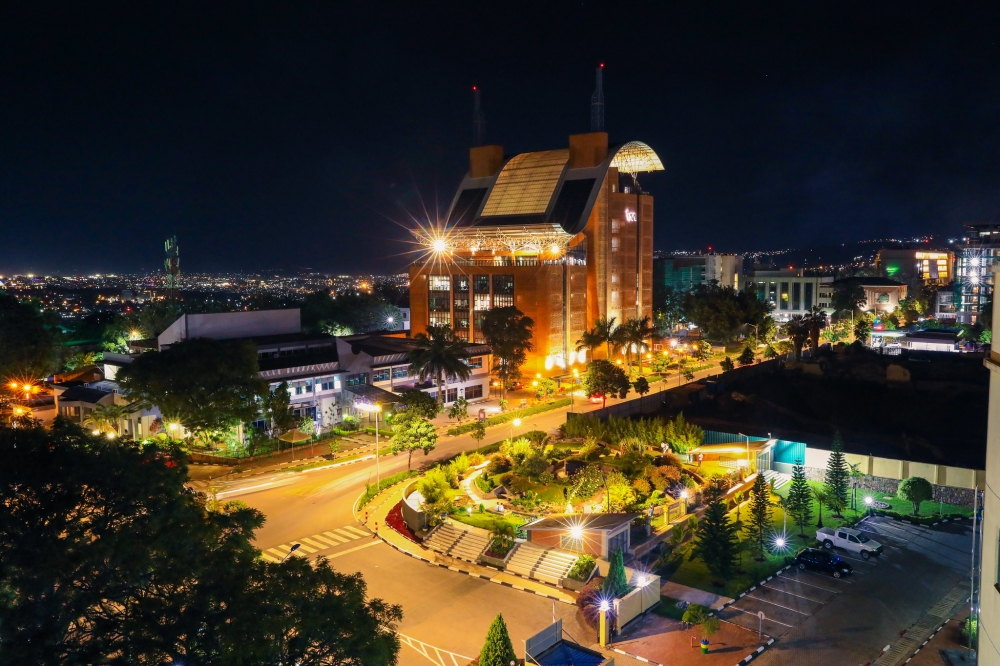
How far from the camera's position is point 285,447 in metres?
44.7

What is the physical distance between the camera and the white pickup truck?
28.3 meters

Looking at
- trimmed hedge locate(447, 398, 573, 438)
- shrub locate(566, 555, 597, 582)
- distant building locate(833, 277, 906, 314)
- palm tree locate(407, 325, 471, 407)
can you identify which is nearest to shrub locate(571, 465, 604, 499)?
shrub locate(566, 555, 597, 582)

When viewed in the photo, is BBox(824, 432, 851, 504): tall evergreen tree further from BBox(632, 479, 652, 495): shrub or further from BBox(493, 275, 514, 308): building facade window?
BBox(493, 275, 514, 308): building facade window

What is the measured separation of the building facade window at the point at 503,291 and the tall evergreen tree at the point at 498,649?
184 ft

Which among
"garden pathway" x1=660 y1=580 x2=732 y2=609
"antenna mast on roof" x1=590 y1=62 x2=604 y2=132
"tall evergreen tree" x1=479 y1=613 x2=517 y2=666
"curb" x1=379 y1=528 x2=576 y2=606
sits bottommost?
"curb" x1=379 y1=528 x2=576 y2=606

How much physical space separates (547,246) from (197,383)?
4430cm

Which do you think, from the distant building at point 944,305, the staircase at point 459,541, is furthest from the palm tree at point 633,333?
the distant building at point 944,305

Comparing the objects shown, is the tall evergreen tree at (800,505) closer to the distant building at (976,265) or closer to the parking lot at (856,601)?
the parking lot at (856,601)

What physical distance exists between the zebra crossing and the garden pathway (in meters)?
13.1

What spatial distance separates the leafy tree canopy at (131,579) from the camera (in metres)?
10.7

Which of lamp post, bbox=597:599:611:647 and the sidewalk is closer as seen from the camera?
lamp post, bbox=597:599:611:647

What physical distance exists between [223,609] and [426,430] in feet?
89.1

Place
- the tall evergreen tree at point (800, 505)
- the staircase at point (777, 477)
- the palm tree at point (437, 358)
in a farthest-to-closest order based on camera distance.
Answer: the palm tree at point (437, 358), the staircase at point (777, 477), the tall evergreen tree at point (800, 505)

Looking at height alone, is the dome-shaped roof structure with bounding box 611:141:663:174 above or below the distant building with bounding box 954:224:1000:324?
above
